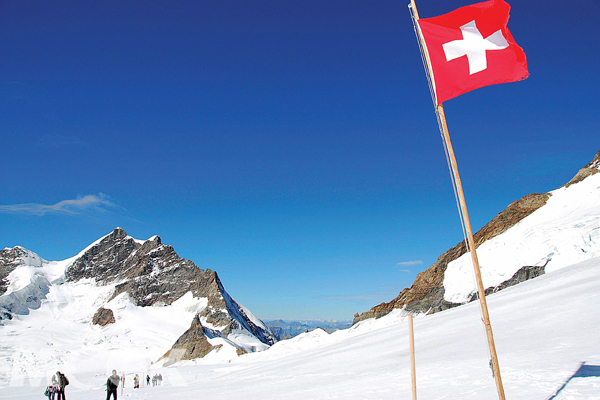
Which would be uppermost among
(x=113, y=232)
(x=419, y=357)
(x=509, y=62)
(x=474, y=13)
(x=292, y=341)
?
(x=113, y=232)

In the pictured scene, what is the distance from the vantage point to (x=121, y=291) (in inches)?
5138

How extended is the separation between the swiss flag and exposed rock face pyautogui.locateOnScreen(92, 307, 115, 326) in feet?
420

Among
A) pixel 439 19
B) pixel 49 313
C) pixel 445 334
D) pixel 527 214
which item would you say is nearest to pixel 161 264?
pixel 49 313

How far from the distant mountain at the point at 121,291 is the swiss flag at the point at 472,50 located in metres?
86.2

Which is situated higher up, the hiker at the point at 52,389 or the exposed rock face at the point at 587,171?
the exposed rock face at the point at 587,171

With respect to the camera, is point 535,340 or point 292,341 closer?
point 535,340

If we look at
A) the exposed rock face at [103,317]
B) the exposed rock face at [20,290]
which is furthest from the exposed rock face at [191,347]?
the exposed rock face at [20,290]

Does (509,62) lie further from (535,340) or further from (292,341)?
(292,341)

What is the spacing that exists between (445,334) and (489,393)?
1061cm

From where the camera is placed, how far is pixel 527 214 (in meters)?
47.3

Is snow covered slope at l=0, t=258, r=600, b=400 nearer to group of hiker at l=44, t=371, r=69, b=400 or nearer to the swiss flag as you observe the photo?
group of hiker at l=44, t=371, r=69, b=400

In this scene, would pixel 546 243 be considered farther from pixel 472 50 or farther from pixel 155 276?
pixel 155 276

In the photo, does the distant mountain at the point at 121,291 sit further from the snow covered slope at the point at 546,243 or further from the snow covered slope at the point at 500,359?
the snow covered slope at the point at 500,359

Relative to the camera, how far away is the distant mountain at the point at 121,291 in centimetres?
10806
